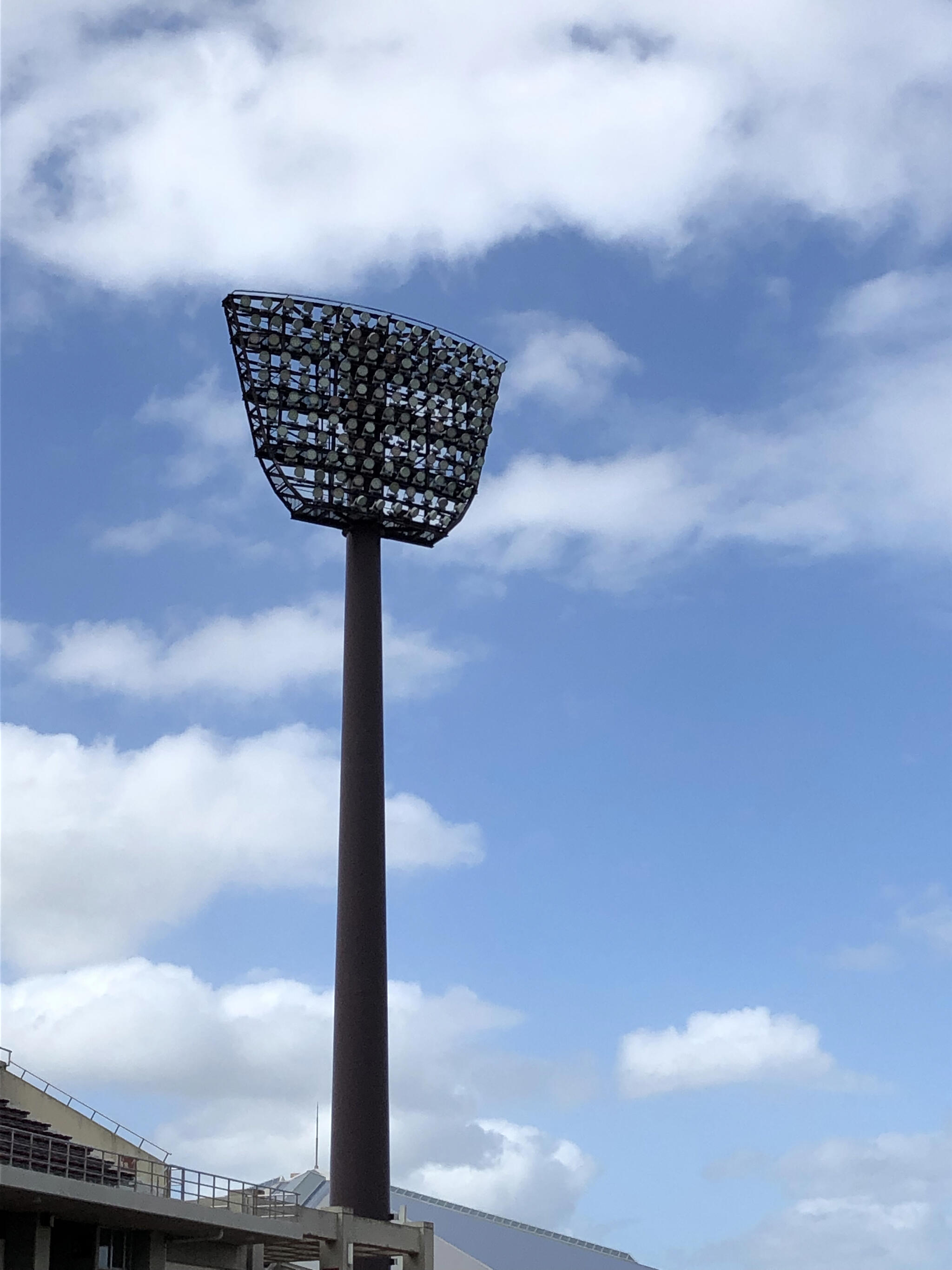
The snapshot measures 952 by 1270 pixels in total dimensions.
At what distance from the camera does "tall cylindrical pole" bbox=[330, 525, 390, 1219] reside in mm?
56000

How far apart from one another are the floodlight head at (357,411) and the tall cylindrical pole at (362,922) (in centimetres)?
193

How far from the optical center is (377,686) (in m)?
63.2

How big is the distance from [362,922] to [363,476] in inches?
687

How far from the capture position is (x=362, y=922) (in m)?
59.2

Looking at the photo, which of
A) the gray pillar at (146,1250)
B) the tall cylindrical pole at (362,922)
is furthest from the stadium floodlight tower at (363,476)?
the gray pillar at (146,1250)

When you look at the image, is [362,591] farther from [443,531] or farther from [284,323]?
[284,323]

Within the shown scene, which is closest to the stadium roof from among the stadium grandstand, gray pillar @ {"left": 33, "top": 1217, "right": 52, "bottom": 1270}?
the stadium grandstand

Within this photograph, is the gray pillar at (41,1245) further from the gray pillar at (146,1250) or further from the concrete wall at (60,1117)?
the concrete wall at (60,1117)

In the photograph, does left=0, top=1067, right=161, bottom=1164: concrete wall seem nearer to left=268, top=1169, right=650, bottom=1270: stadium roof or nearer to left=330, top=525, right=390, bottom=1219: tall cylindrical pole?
left=330, top=525, right=390, bottom=1219: tall cylindrical pole

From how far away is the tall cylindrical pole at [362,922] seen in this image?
56.0 metres

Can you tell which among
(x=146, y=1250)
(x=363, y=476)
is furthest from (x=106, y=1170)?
(x=363, y=476)

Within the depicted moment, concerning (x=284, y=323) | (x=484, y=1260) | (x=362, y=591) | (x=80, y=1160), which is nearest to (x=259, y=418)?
(x=284, y=323)

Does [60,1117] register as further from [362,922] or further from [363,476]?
[363,476]

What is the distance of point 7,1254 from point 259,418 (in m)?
33.3
